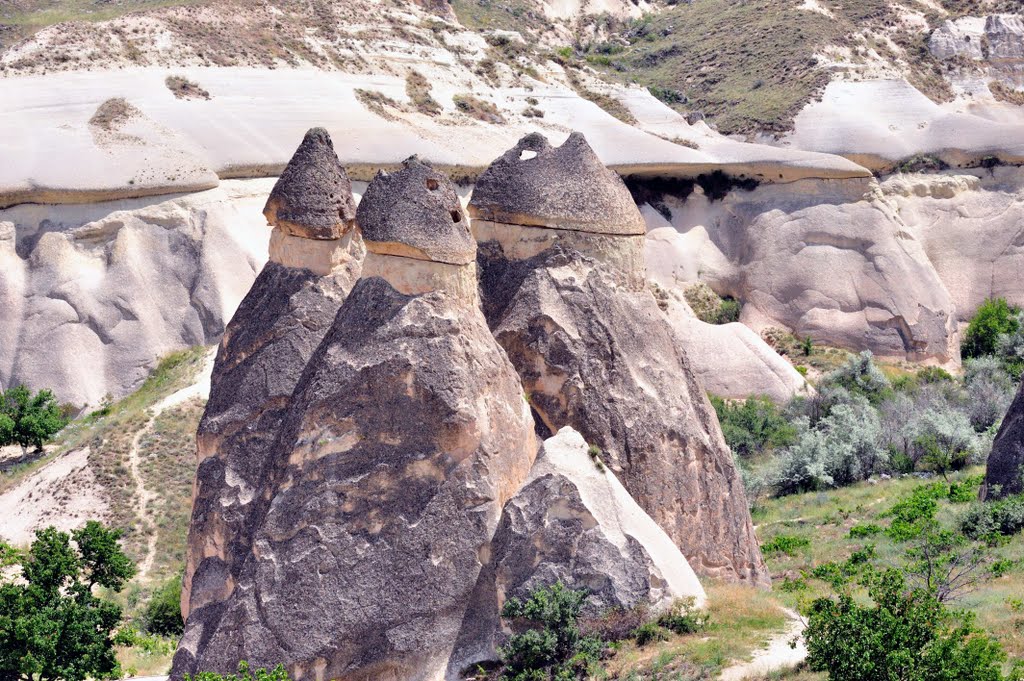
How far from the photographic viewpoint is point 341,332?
1502 cm

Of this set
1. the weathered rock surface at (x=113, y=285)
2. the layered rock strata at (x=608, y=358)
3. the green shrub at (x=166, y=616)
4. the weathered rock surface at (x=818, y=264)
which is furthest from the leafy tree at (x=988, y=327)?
the green shrub at (x=166, y=616)

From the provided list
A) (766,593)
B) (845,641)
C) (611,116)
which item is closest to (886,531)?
(766,593)

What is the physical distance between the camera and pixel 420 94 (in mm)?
52906

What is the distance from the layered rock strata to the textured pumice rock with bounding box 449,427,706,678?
85.5 inches

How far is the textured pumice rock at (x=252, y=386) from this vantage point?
1568cm

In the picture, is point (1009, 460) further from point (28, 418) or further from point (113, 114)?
point (113, 114)

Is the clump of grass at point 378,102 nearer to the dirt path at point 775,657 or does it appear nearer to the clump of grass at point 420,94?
the clump of grass at point 420,94

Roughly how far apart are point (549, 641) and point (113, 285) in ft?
91.6

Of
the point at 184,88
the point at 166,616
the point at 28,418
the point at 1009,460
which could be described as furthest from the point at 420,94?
the point at 1009,460

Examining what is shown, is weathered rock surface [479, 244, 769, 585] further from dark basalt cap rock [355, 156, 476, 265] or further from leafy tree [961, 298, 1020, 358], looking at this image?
leafy tree [961, 298, 1020, 358]

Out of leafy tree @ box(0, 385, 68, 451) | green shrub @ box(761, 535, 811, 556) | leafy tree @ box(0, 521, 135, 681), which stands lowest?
leafy tree @ box(0, 385, 68, 451)

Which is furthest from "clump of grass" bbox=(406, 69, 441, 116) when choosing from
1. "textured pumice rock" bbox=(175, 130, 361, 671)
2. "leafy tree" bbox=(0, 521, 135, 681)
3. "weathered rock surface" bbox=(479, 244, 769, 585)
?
"textured pumice rock" bbox=(175, 130, 361, 671)

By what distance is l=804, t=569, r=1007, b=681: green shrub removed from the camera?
12.3 m

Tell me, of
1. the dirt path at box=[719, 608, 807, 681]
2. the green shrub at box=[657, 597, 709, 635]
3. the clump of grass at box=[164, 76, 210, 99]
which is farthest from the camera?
the clump of grass at box=[164, 76, 210, 99]
